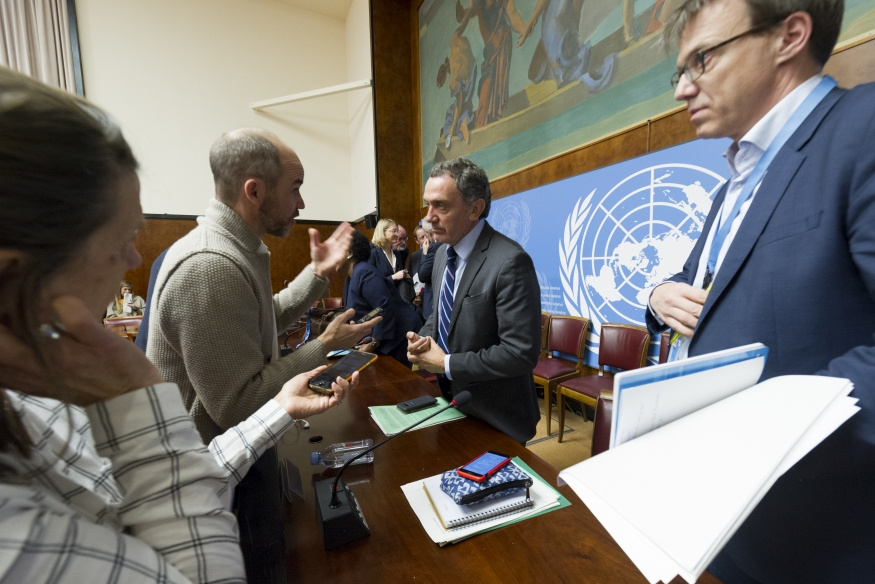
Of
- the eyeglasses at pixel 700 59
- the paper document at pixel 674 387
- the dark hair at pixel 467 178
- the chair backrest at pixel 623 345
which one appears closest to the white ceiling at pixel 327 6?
the dark hair at pixel 467 178

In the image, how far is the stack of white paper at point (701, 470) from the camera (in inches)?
16.0

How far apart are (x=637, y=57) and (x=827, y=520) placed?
309 centimetres

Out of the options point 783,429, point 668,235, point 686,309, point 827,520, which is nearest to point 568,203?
point 668,235

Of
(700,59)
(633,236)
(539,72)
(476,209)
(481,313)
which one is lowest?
(481,313)

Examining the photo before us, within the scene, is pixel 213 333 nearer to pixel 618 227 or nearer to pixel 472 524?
pixel 472 524

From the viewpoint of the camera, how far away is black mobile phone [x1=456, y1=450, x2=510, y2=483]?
962 millimetres

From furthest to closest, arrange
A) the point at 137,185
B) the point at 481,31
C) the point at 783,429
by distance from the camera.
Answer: the point at 481,31, the point at 137,185, the point at 783,429

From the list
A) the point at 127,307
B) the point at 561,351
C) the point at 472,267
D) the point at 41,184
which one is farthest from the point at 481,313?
the point at 127,307

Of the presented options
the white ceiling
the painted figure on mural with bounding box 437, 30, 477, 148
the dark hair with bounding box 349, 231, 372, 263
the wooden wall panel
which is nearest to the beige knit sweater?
the dark hair with bounding box 349, 231, 372, 263

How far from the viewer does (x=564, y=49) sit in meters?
3.40

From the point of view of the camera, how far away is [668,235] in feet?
8.46

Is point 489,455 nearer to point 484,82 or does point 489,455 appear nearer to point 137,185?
point 137,185

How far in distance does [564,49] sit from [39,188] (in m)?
4.02

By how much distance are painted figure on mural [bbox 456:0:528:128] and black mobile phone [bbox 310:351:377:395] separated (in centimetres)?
397
